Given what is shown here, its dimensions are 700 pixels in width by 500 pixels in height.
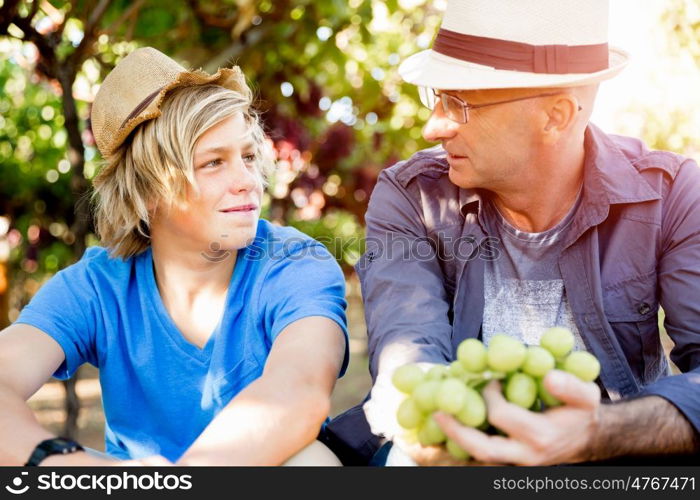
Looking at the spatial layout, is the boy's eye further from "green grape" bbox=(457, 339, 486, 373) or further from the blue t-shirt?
"green grape" bbox=(457, 339, 486, 373)

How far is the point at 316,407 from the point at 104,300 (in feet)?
3.05

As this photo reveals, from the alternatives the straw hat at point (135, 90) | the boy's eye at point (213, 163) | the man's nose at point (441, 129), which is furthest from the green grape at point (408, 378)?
the straw hat at point (135, 90)

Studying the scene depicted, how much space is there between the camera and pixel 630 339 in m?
2.64

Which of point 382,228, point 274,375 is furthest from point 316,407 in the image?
point 382,228

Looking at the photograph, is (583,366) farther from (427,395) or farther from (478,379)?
(427,395)

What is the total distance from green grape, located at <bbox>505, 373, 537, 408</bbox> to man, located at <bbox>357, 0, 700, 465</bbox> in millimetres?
481

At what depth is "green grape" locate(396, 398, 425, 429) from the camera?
1.94 meters

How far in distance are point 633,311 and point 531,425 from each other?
38.6 inches

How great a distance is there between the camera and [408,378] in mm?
1948

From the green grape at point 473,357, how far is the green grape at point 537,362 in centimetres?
10

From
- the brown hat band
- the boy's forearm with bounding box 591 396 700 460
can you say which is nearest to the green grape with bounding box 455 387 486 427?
the boy's forearm with bounding box 591 396 700 460

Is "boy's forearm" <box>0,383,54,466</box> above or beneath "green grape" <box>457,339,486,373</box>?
beneath

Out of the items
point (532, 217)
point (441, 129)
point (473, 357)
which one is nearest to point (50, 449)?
point (473, 357)
